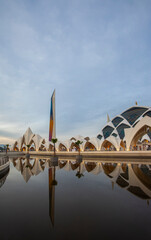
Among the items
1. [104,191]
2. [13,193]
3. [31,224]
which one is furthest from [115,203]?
[13,193]

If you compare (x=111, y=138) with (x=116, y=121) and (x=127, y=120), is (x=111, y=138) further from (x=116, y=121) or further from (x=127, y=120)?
(x=116, y=121)

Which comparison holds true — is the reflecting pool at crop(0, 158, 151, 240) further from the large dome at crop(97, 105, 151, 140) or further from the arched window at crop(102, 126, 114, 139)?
the arched window at crop(102, 126, 114, 139)

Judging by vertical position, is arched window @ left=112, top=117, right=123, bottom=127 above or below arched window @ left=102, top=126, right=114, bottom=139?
above

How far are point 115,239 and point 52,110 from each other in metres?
43.7

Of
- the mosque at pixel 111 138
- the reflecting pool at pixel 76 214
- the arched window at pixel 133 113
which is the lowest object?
the reflecting pool at pixel 76 214

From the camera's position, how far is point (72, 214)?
5.46 m

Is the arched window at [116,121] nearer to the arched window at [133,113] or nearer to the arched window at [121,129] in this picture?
the arched window at [133,113]

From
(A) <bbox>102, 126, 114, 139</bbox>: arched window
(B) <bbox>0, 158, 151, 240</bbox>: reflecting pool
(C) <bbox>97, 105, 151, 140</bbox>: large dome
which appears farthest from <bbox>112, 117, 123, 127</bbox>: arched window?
(B) <bbox>0, 158, 151, 240</bbox>: reflecting pool

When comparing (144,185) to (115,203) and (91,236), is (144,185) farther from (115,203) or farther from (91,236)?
(91,236)

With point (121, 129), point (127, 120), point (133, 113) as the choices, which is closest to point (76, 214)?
point (121, 129)

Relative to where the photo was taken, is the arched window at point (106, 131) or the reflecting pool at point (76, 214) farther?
the arched window at point (106, 131)

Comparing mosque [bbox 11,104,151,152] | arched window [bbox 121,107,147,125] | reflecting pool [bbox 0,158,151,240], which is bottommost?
reflecting pool [bbox 0,158,151,240]

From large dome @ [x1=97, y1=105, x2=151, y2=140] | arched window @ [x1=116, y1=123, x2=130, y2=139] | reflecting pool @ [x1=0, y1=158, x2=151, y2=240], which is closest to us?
reflecting pool @ [x1=0, y1=158, x2=151, y2=240]

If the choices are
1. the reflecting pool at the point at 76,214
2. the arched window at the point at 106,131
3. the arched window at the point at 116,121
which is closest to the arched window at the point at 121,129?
the arched window at the point at 116,121
